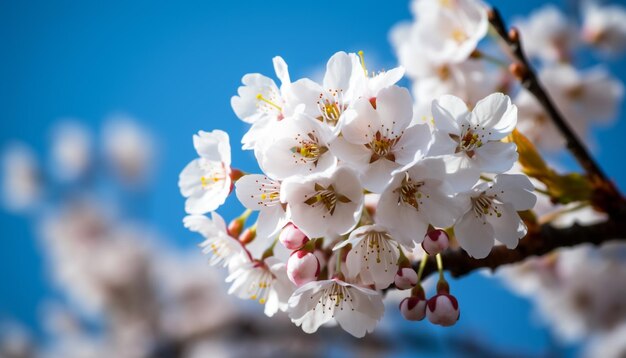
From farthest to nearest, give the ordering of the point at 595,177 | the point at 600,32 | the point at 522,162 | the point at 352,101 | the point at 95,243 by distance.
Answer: the point at 95,243 → the point at 600,32 → the point at 595,177 → the point at 522,162 → the point at 352,101

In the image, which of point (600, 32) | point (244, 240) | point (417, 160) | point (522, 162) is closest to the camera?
point (417, 160)

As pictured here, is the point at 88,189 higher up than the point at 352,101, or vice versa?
the point at 88,189

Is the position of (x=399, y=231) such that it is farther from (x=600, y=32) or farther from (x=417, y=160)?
(x=600, y=32)

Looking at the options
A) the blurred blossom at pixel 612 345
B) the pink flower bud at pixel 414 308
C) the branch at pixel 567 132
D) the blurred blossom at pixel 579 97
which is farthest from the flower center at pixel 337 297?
the blurred blossom at pixel 612 345

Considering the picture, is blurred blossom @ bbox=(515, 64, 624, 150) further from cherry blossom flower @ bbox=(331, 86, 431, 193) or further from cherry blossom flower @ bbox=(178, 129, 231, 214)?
cherry blossom flower @ bbox=(178, 129, 231, 214)

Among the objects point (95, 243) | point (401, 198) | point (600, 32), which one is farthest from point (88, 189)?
point (401, 198)

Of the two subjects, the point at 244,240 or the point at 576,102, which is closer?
the point at 244,240
